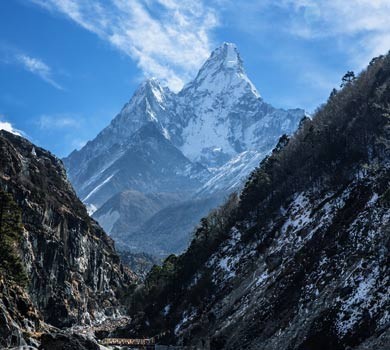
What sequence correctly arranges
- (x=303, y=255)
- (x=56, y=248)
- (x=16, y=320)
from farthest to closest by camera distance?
(x=56, y=248) < (x=303, y=255) < (x=16, y=320)

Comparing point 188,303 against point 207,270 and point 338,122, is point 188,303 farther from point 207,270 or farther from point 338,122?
point 338,122

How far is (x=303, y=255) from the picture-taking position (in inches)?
2931

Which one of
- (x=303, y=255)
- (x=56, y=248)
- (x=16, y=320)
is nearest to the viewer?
(x=16, y=320)

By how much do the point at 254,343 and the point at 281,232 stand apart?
33.5 m

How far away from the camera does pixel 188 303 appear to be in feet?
332

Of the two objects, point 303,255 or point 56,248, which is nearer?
point 303,255

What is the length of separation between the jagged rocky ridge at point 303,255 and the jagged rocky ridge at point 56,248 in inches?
739

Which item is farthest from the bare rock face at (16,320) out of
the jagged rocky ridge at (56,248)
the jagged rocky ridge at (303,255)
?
the jagged rocky ridge at (56,248)

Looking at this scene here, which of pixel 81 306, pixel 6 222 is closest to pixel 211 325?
pixel 6 222

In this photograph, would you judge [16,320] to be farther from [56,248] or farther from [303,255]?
[56,248]

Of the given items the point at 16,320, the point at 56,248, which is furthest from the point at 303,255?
the point at 56,248

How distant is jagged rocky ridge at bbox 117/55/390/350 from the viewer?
53844 millimetres

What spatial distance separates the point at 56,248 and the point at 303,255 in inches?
3219

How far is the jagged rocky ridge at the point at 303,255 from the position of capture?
5384cm
